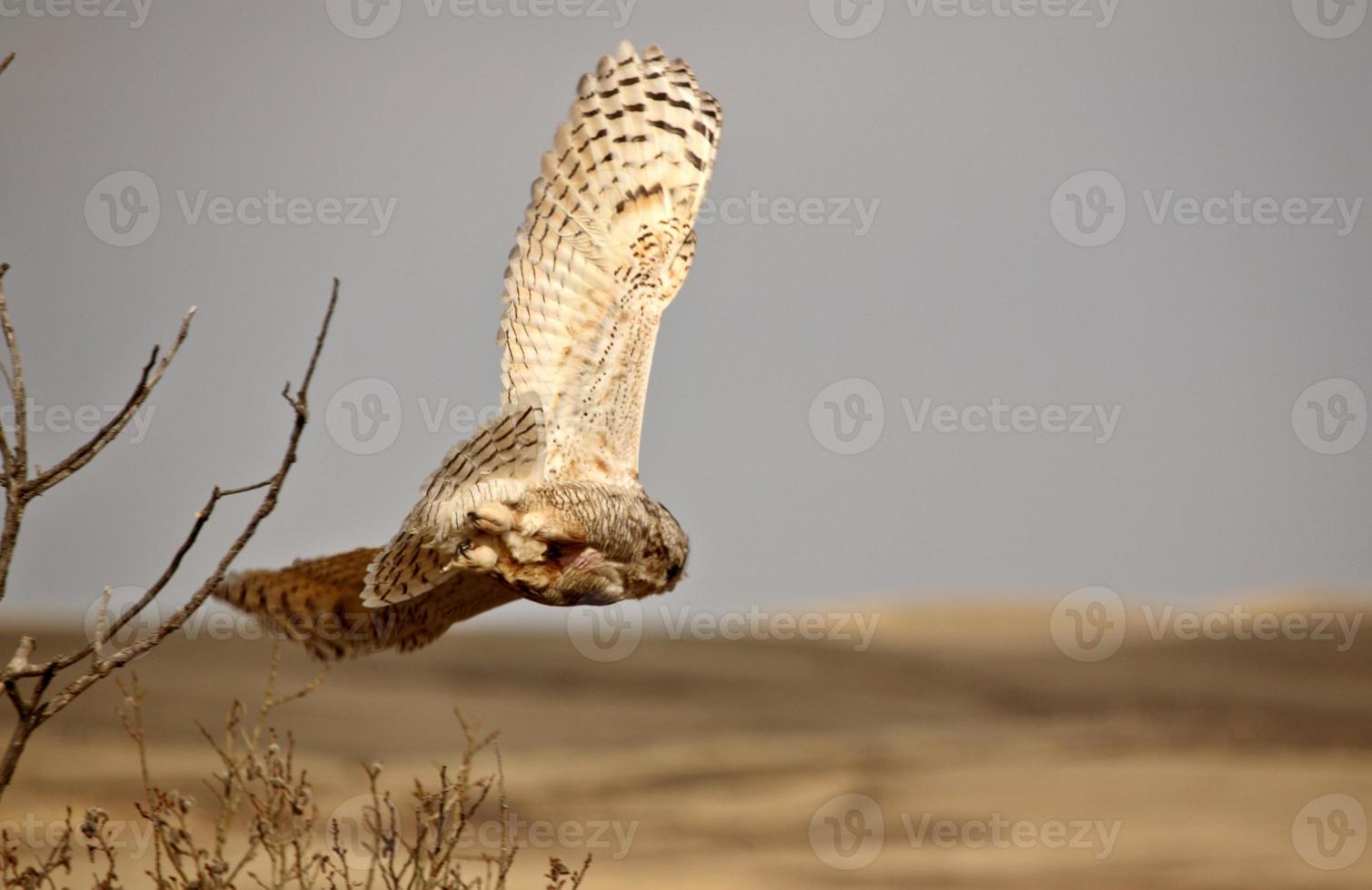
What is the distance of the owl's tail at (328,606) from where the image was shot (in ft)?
18.5

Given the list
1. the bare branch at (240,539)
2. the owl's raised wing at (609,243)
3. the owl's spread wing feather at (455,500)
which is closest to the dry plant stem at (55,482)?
the bare branch at (240,539)

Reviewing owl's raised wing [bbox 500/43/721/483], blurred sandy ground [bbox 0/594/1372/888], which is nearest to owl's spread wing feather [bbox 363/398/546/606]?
owl's raised wing [bbox 500/43/721/483]

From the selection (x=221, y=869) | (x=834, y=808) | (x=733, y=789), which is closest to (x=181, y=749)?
(x=733, y=789)

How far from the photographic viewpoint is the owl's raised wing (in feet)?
22.4

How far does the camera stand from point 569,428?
664cm

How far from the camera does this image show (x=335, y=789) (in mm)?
22594

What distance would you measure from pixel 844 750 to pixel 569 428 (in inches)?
829

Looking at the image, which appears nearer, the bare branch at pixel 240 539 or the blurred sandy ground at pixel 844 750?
the bare branch at pixel 240 539

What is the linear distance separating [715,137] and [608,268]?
2.74ft

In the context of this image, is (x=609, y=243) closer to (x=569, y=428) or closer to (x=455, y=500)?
(x=569, y=428)

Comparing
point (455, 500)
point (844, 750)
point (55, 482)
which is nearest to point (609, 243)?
point (455, 500)

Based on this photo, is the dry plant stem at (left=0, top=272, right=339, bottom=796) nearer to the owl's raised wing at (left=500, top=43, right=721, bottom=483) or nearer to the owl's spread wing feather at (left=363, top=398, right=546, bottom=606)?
the owl's spread wing feather at (left=363, top=398, right=546, bottom=606)

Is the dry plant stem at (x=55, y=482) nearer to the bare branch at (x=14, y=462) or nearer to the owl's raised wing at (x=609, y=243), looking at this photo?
the bare branch at (x=14, y=462)

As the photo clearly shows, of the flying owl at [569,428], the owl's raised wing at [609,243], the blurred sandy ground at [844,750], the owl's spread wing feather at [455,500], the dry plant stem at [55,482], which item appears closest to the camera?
the dry plant stem at [55,482]
